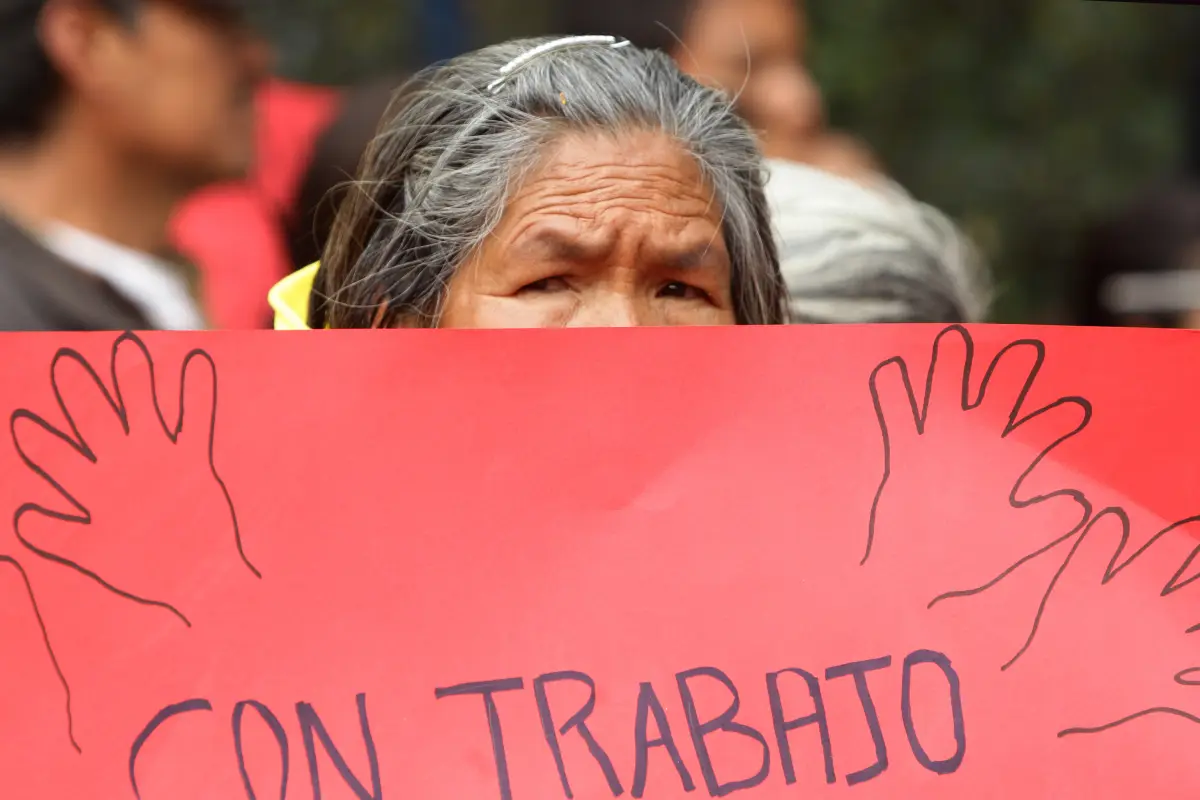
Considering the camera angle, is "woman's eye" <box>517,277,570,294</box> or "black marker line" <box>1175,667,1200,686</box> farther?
"woman's eye" <box>517,277,570,294</box>

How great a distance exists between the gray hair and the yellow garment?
0.03 meters

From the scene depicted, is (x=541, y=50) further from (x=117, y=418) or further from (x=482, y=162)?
(x=117, y=418)

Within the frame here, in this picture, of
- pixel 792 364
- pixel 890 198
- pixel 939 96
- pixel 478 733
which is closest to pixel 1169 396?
pixel 792 364

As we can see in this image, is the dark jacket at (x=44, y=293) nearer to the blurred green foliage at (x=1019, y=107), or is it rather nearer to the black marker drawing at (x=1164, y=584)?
the black marker drawing at (x=1164, y=584)

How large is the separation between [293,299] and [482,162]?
0.33m

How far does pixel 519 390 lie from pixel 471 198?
397mm

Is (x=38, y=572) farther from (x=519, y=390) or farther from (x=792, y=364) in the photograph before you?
(x=792, y=364)

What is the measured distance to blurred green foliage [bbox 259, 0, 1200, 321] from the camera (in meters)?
5.02

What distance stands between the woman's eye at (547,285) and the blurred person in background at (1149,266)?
2.19 meters

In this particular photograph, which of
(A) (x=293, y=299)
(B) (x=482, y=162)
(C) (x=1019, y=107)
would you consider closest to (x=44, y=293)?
(A) (x=293, y=299)

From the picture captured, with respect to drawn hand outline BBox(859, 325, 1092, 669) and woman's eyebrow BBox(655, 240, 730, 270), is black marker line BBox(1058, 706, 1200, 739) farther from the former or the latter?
woman's eyebrow BBox(655, 240, 730, 270)

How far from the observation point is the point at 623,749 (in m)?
1.18

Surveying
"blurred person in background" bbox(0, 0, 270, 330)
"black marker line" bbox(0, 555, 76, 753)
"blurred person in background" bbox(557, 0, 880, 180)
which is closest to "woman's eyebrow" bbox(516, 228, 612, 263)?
"black marker line" bbox(0, 555, 76, 753)

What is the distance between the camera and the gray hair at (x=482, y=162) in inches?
61.6
